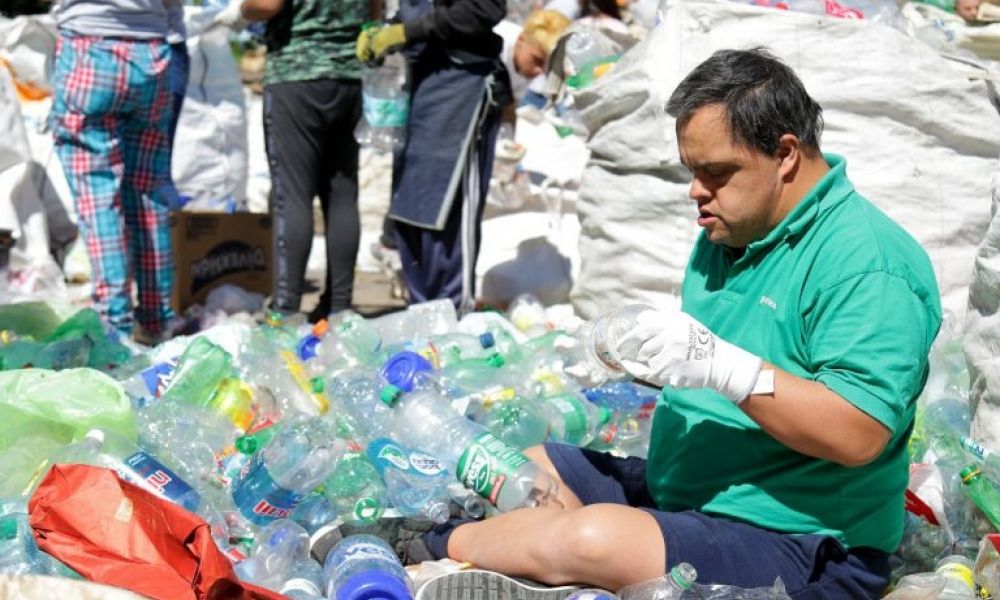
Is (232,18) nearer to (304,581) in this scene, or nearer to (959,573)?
(304,581)

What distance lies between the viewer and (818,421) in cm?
234

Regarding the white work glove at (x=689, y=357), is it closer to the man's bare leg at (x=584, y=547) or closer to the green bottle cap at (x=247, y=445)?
the man's bare leg at (x=584, y=547)

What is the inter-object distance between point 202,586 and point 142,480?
82 cm

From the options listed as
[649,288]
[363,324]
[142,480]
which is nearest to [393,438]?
[142,480]

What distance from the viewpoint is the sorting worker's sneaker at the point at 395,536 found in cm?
293

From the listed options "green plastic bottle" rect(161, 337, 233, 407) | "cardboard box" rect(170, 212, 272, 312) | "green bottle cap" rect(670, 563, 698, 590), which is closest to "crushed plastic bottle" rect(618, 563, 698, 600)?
"green bottle cap" rect(670, 563, 698, 590)

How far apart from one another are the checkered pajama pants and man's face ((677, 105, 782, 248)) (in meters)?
3.06

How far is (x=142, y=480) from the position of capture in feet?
10.3

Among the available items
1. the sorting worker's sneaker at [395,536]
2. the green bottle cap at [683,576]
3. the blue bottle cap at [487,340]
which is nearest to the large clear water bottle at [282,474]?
the sorting worker's sneaker at [395,536]

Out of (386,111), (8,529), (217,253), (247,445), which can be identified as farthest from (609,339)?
(217,253)

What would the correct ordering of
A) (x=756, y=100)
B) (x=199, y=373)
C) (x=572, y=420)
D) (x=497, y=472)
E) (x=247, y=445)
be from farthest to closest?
(x=199, y=373) < (x=572, y=420) < (x=247, y=445) < (x=497, y=472) < (x=756, y=100)

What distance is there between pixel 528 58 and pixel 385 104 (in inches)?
114

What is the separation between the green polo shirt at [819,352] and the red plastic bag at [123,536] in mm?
981

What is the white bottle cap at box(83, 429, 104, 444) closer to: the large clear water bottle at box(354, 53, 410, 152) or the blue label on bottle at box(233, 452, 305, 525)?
the blue label on bottle at box(233, 452, 305, 525)
